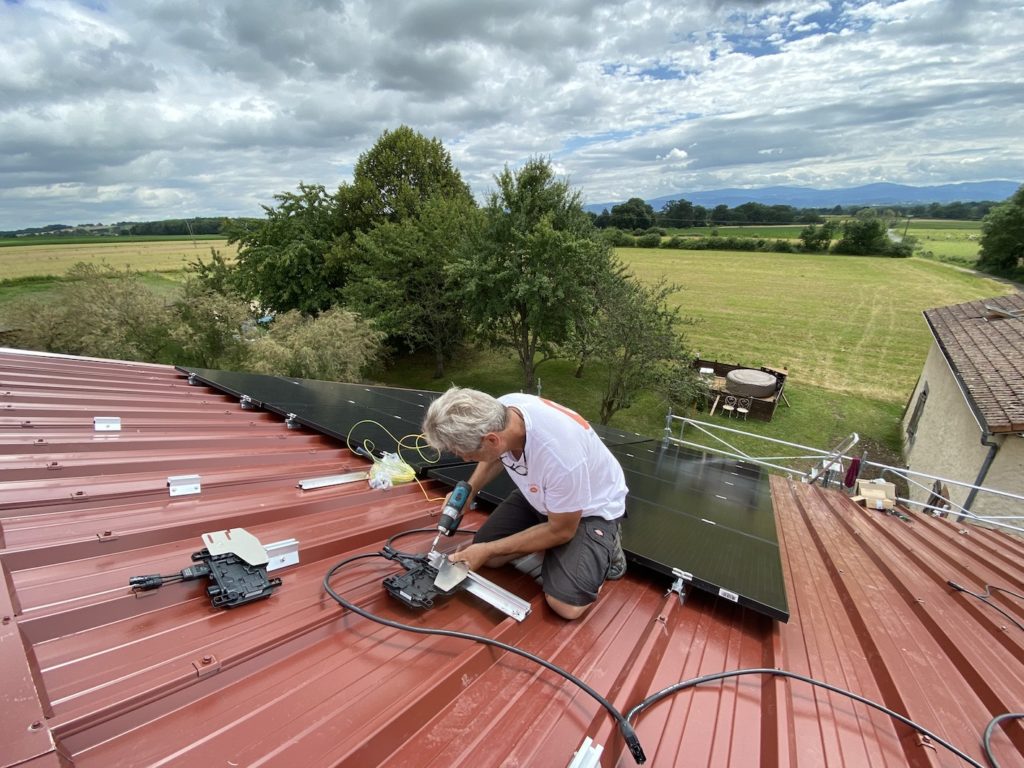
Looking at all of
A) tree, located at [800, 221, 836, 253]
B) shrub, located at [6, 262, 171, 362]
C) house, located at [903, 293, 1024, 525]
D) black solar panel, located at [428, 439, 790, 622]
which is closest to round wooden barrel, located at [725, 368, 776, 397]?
house, located at [903, 293, 1024, 525]

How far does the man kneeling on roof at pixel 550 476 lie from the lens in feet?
6.89

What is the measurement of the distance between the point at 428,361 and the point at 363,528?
2124 cm

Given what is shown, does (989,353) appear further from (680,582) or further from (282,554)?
(282,554)

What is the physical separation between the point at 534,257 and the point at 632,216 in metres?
75.8

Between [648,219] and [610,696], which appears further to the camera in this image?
[648,219]

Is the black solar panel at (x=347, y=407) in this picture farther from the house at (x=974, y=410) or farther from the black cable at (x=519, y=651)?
the house at (x=974, y=410)

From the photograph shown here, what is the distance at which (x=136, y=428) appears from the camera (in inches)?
155

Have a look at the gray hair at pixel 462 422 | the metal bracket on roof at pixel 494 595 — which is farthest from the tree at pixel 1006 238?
the metal bracket on roof at pixel 494 595

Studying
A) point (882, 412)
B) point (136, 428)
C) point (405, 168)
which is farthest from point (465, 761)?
point (405, 168)

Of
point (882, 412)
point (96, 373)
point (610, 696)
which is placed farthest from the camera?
point (882, 412)

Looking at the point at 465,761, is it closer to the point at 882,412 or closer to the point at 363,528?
the point at 363,528

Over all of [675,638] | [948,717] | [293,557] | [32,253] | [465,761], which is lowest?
[948,717]

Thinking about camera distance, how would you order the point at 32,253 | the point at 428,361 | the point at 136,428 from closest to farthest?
the point at 136,428 → the point at 428,361 → the point at 32,253

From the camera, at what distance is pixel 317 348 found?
14.4m
